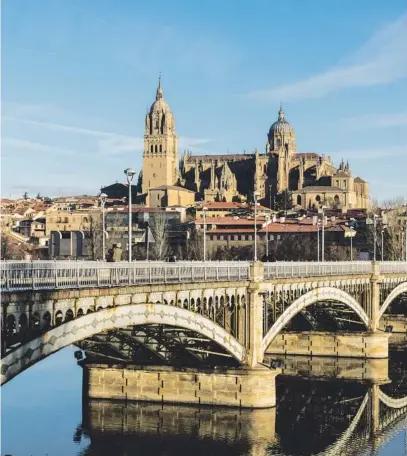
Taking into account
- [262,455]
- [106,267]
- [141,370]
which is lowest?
[262,455]

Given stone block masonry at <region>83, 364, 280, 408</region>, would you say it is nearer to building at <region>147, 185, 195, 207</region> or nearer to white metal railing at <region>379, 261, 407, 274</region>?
white metal railing at <region>379, 261, 407, 274</region>

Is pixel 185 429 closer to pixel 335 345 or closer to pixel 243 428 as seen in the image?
pixel 243 428

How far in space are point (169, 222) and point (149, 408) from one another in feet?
425

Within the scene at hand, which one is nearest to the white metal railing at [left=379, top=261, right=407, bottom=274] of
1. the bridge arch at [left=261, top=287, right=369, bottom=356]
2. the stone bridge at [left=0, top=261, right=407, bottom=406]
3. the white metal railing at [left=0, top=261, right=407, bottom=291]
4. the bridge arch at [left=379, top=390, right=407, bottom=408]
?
the stone bridge at [left=0, top=261, right=407, bottom=406]

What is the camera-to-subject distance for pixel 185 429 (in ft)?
112

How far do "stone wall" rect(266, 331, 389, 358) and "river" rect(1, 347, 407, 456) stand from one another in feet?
37.7

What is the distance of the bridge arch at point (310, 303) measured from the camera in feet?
127

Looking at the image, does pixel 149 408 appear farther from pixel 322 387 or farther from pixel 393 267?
pixel 393 267

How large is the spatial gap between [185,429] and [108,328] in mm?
10409

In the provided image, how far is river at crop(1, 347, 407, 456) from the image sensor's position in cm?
3238

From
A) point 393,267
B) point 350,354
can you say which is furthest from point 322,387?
point 393,267

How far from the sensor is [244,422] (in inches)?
1369

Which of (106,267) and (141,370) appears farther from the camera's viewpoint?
(141,370)

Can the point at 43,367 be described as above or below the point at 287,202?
below
